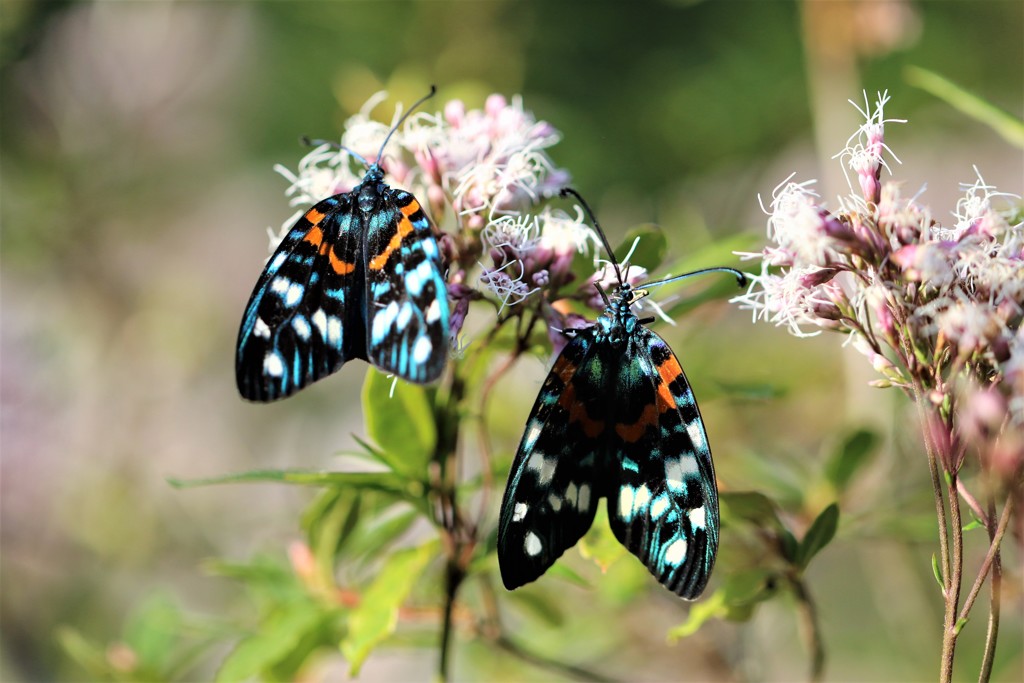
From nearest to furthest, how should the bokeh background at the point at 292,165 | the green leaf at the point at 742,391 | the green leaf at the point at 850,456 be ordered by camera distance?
the green leaf at the point at 742,391, the green leaf at the point at 850,456, the bokeh background at the point at 292,165

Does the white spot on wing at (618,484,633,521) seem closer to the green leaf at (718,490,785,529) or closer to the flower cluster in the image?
the green leaf at (718,490,785,529)

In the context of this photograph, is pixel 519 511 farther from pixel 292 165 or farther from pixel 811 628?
pixel 292 165

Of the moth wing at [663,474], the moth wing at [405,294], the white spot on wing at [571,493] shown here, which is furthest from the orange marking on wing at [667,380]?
the moth wing at [405,294]

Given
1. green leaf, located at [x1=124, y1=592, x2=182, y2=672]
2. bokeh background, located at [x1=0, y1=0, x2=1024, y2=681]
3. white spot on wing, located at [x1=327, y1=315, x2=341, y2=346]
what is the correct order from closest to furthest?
white spot on wing, located at [x1=327, y1=315, x2=341, y2=346] → green leaf, located at [x1=124, y1=592, x2=182, y2=672] → bokeh background, located at [x1=0, y1=0, x2=1024, y2=681]

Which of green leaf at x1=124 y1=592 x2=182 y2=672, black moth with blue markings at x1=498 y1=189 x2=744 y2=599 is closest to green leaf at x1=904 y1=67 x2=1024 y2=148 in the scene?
black moth with blue markings at x1=498 y1=189 x2=744 y2=599

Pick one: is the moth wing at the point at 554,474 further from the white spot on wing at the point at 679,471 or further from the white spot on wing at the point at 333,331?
the white spot on wing at the point at 333,331

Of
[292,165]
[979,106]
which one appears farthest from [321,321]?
[292,165]
